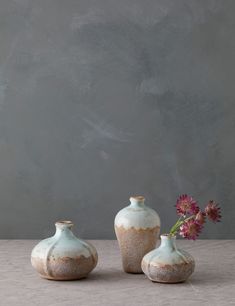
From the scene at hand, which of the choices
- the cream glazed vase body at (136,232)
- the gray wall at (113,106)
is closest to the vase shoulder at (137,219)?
the cream glazed vase body at (136,232)

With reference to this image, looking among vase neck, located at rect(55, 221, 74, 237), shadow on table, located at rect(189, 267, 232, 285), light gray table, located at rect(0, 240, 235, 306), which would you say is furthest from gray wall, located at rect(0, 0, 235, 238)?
vase neck, located at rect(55, 221, 74, 237)

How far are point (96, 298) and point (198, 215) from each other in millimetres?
372

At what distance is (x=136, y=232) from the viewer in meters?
2.31

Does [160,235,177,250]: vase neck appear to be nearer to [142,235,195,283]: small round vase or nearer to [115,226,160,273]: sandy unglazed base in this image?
[142,235,195,283]: small round vase

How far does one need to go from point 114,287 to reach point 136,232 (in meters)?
0.19

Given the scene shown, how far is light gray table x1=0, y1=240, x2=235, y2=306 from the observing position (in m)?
2.04

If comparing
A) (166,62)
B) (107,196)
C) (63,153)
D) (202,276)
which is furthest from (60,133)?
(202,276)

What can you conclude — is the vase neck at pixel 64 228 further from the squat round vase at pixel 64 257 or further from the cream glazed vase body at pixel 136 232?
the cream glazed vase body at pixel 136 232

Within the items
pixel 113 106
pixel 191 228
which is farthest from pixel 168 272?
pixel 113 106

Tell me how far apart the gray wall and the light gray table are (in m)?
0.47

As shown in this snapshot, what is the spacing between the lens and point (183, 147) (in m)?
3.07

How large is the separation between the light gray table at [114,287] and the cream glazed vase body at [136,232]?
0.18ft

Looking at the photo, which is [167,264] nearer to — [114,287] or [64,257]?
[114,287]

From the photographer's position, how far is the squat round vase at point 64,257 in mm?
2217
